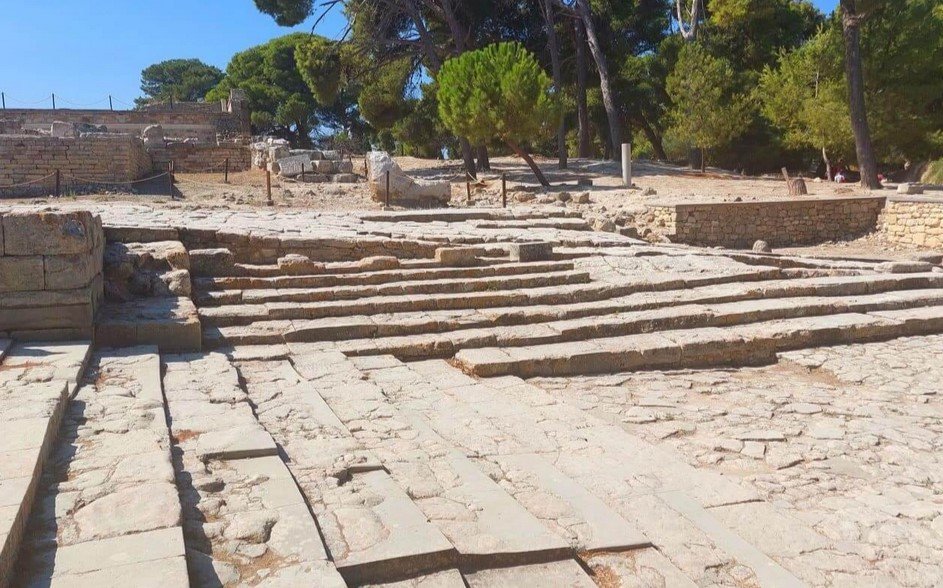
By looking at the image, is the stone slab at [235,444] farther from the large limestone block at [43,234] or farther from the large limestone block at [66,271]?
the large limestone block at [43,234]

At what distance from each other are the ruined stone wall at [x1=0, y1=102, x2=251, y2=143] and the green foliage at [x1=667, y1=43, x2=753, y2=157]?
1666cm

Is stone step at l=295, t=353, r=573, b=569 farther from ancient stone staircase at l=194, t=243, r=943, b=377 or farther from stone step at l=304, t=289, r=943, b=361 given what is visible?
ancient stone staircase at l=194, t=243, r=943, b=377

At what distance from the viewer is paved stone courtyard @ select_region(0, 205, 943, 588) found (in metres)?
3.19

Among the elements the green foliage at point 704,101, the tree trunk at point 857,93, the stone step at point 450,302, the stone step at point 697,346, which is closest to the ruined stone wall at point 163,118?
the green foliage at point 704,101

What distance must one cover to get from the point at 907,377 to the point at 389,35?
824 inches

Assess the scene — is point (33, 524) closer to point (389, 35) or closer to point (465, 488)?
point (465, 488)

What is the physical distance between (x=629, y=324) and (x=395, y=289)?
2547mm

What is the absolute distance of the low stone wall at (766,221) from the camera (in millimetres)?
16594

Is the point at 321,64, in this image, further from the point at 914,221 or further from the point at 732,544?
the point at 732,544

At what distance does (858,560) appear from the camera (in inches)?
143

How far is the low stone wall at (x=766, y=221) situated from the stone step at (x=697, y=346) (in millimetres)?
7586

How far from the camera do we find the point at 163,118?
31.5 m

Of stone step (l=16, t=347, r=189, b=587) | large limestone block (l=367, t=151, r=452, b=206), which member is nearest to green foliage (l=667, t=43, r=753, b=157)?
large limestone block (l=367, t=151, r=452, b=206)

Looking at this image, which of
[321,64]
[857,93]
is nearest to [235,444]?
[857,93]
